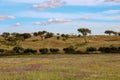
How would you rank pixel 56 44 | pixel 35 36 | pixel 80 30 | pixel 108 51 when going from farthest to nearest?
pixel 35 36, pixel 80 30, pixel 56 44, pixel 108 51

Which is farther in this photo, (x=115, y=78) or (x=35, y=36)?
(x=35, y=36)

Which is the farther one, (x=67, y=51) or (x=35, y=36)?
(x=35, y=36)

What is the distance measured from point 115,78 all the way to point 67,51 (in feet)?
242

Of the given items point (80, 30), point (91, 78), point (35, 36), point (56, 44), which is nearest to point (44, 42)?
point (56, 44)

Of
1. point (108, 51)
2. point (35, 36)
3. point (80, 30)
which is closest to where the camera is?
point (108, 51)

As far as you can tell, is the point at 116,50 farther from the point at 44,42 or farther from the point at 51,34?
the point at 51,34

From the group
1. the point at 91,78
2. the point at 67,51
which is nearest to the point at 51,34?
the point at 67,51

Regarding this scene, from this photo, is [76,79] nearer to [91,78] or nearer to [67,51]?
[91,78]

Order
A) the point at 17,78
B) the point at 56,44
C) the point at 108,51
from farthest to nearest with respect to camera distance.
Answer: the point at 56,44 → the point at 108,51 → the point at 17,78

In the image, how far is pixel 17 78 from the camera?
28578 millimetres

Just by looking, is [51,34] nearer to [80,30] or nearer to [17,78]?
[80,30]

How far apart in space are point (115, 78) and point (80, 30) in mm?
136883

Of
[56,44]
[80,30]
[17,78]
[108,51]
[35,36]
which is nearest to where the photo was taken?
[17,78]

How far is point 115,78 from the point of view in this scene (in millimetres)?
29469
